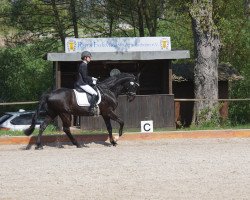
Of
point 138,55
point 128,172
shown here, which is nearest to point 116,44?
point 138,55

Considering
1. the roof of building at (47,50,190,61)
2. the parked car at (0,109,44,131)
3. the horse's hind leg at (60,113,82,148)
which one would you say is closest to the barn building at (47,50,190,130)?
the roof of building at (47,50,190,61)

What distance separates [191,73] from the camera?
95.8 ft

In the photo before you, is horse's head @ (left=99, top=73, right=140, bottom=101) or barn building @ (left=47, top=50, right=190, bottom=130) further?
barn building @ (left=47, top=50, right=190, bottom=130)

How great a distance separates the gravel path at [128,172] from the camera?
37.6 feet

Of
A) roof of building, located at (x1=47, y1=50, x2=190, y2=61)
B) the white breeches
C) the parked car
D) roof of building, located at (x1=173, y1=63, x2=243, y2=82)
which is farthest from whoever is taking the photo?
roof of building, located at (x1=173, y1=63, x2=243, y2=82)

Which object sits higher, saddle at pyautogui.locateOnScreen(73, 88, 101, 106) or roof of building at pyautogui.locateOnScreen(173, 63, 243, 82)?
roof of building at pyautogui.locateOnScreen(173, 63, 243, 82)

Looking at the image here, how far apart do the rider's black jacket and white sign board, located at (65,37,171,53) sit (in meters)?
6.29

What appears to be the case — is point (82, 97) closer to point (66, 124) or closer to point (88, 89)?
point (88, 89)

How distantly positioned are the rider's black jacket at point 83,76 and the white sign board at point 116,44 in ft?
20.6

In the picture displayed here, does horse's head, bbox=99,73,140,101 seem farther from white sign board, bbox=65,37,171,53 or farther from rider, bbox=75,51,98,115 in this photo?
white sign board, bbox=65,37,171,53

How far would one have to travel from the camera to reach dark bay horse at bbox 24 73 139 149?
17938 mm

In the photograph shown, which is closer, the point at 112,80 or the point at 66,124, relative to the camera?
the point at 66,124

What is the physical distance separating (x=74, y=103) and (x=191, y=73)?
471 inches

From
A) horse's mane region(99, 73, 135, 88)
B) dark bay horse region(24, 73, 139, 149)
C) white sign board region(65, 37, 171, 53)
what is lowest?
dark bay horse region(24, 73, 139, 149)
